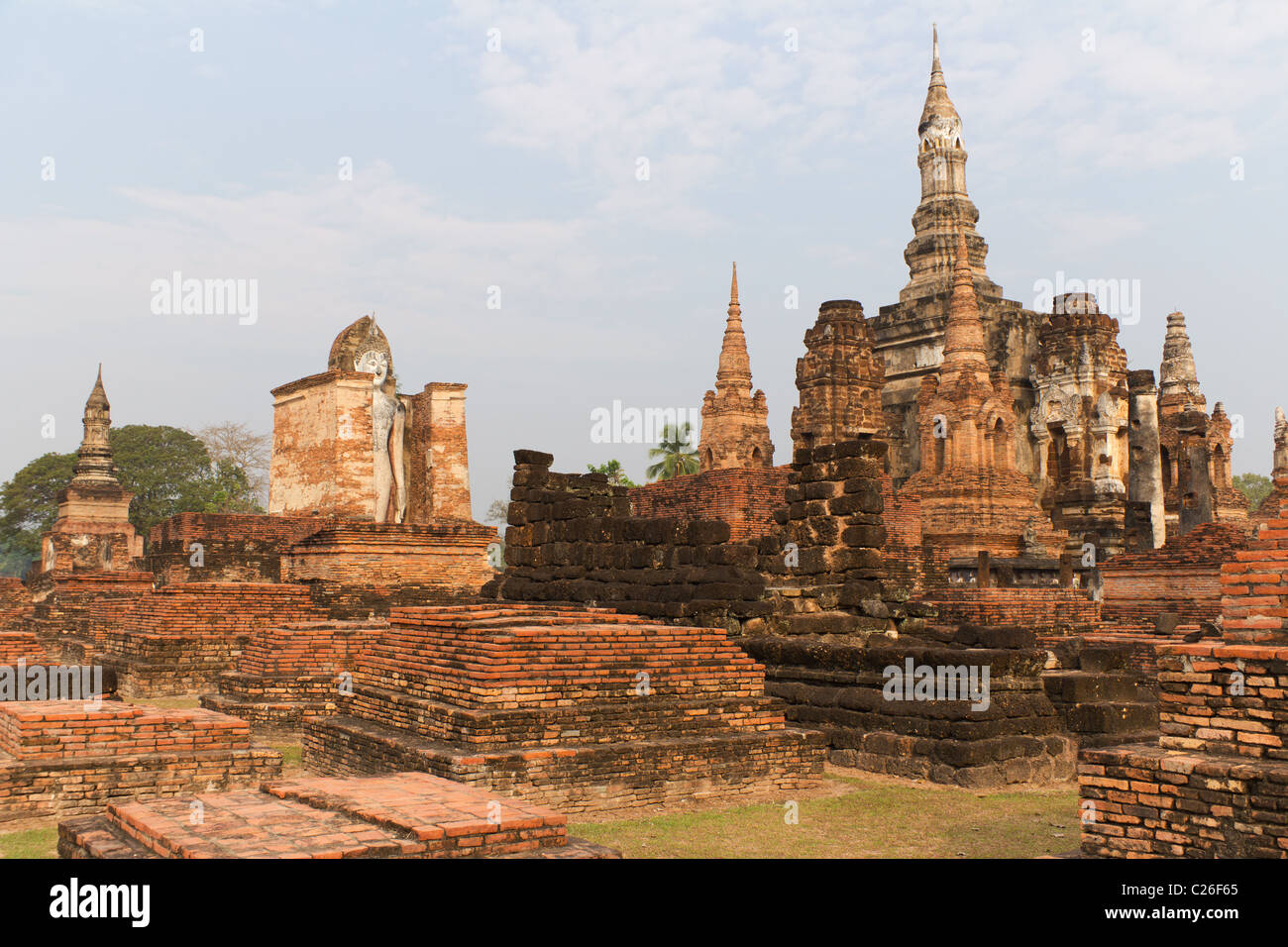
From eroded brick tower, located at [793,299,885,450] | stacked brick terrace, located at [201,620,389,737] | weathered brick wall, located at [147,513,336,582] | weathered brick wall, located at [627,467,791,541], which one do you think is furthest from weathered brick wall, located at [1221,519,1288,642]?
eroded brick tower, located at [793,299,885,450]

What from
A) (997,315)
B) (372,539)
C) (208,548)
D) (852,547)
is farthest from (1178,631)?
(997,315)

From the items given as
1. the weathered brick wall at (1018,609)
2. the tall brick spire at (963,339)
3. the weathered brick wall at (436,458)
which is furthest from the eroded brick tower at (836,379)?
the weathered brick wall at (436,458)

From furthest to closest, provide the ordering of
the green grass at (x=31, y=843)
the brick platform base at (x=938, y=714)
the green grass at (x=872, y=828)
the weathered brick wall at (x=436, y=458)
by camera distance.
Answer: the weathered brick wall at (x=436, y=458)
the brick platform base at (x=938, y=714)
the green grass at (x=872, y=828)
the green grass at (x=31, y=843)

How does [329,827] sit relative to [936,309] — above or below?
below

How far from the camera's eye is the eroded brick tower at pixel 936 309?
110 feet

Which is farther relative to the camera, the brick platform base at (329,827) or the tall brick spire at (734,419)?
the tall brick spire at (734,419)

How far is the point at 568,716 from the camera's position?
726 centimetres

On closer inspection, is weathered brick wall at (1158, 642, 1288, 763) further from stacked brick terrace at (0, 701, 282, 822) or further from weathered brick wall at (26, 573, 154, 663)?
weathered brick wall at (26, 573, 154, 663)

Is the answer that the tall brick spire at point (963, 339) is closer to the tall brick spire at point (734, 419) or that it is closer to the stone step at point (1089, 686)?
the tall brick spire at point (734, 419)

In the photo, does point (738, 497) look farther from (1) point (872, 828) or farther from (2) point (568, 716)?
(1) point (872, 828)

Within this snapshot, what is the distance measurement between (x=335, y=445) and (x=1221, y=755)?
13080mm

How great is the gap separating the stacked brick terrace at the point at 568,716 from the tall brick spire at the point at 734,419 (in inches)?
799

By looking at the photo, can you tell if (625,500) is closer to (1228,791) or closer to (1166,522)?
(1228,791)

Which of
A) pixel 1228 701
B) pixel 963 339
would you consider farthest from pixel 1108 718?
pixel 963 339
